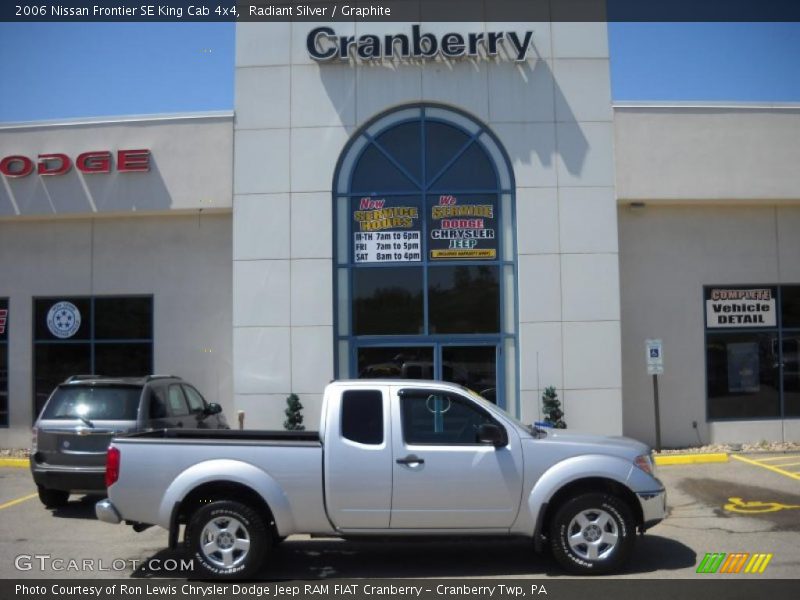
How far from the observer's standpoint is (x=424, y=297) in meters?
16.0

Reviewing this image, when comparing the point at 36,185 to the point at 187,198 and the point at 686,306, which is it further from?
the point at 686,306

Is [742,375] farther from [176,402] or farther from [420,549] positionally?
[176,402]

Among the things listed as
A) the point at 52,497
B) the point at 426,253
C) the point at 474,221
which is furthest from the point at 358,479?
the point at 474,221

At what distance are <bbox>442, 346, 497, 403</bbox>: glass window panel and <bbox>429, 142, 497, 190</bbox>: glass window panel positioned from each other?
10.7 ft

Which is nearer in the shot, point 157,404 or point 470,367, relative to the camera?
point 157,404

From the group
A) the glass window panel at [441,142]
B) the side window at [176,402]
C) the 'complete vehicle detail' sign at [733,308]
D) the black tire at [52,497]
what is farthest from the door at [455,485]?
the 'complete vehicle detail' sign at [733,308]

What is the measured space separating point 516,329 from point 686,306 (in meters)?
3.78

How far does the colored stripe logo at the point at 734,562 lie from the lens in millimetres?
7785

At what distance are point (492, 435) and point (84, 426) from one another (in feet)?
19.3

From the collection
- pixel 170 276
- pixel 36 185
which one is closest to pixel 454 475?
pixel 170 276

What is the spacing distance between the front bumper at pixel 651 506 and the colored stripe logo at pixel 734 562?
720 mm

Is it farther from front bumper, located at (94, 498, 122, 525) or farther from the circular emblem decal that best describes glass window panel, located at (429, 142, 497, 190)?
front bumper, located at (94, 498, 122, 525)

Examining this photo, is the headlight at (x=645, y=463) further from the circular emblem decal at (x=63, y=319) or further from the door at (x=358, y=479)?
the circular emblem decal at (x=63, y=319)

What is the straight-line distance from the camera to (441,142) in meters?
16.3
